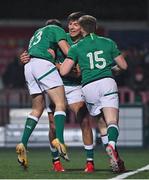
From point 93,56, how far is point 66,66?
342mm

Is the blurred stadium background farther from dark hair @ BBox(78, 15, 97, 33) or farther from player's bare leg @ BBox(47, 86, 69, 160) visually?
dark hair @ BBox(78, 15, 97, 33)

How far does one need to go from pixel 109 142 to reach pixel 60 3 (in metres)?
13.9

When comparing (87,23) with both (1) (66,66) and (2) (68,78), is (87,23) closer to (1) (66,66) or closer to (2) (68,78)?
(1) (66,66)

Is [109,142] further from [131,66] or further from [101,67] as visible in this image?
[131,66]

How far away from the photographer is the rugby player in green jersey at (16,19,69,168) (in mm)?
12781

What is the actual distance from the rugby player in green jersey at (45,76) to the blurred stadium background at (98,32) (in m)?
6.41

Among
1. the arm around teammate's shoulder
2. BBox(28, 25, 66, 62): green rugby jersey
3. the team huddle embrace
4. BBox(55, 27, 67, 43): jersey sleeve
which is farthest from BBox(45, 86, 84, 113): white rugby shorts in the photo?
the arm around teammate's shoulder

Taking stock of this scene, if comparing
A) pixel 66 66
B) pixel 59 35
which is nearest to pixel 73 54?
pixel 66 66

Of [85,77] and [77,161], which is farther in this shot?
[77,161]

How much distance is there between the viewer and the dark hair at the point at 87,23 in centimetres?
1254

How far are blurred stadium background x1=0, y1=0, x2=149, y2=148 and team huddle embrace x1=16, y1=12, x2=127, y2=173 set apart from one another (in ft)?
20.4

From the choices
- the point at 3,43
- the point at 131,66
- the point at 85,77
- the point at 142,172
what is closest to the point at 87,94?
the point at 85,77

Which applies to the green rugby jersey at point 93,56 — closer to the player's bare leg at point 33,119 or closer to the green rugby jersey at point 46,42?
the green rugby jersey at point 46,42

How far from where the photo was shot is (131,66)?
23562mm
